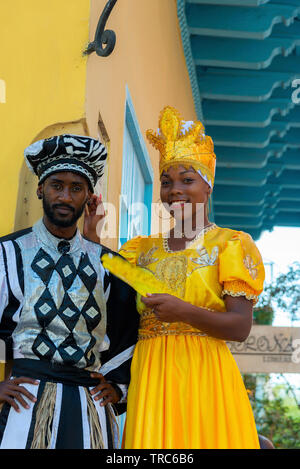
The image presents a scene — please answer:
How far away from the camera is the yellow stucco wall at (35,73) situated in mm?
2988

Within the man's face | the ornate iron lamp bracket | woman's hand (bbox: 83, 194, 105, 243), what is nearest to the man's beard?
the man's face

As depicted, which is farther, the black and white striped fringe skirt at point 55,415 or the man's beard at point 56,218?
the man's beard at point 56,218

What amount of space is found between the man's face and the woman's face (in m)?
0.44

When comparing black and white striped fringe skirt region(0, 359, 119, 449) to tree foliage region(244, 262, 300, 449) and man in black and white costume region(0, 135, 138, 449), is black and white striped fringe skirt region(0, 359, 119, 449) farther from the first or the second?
tree foliage region(244, 262, 300, 449)

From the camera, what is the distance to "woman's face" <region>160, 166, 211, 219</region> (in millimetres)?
2857

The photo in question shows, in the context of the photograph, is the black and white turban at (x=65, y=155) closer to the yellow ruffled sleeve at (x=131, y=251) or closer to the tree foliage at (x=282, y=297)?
the yellow ruffled sleeve at (x=131, y=251)

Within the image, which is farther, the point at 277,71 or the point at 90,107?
the point at 277,71

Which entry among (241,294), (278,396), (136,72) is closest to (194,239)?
(241,294)

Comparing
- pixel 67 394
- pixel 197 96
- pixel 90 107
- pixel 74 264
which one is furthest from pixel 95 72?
pixel 197 96

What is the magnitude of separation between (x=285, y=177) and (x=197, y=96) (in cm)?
249

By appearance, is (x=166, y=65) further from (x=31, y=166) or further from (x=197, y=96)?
(x=31, y=166)

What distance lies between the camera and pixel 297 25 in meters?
6.57

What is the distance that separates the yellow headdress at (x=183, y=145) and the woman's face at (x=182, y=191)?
28 millimetres

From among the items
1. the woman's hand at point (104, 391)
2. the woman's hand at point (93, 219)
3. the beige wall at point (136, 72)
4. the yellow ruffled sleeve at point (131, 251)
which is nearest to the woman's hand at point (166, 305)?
the woman's hand at point (104, 391)
